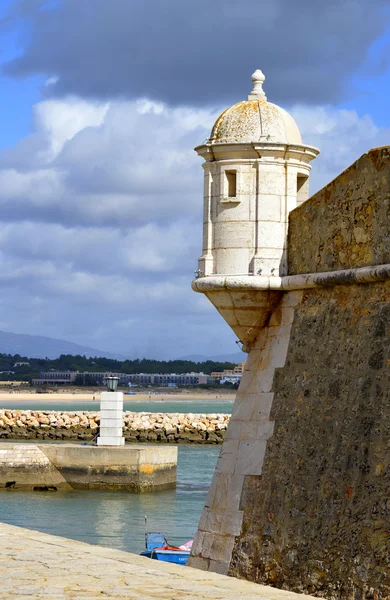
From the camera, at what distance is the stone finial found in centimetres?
1038

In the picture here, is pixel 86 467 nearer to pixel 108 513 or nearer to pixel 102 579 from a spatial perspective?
pixel 108 513

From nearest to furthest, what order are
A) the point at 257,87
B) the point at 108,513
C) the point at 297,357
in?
the point at 297,357
the point at 257,87
the point at 108,513

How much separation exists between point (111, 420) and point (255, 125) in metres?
16.1

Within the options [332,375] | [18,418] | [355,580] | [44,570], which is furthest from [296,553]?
[18,418]

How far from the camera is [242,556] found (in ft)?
30.9

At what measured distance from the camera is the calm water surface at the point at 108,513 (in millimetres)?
19922

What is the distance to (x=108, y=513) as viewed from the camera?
73.8ft

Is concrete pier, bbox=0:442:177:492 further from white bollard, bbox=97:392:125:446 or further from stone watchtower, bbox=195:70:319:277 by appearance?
stone watchtower, bbox=195:70:319:277

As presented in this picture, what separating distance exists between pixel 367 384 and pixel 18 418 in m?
38.5

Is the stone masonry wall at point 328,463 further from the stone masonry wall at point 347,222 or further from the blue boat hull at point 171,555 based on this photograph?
the blue boat hull at point 171,555

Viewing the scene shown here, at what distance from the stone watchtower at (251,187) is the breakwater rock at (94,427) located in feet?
111

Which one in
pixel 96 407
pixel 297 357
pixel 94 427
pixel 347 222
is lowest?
pixel 94 427

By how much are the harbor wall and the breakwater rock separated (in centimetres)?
3389

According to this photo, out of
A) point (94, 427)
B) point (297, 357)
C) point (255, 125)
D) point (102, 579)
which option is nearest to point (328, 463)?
point (297, 357)
